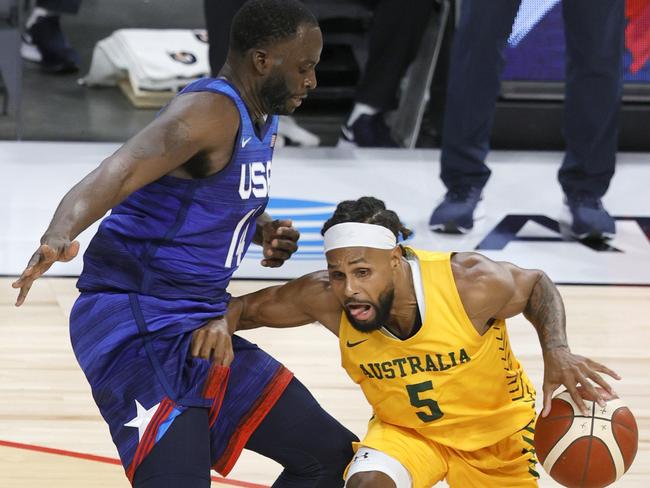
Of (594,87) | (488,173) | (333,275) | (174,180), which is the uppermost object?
(174,180)

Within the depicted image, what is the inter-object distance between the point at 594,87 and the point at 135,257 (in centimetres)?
377

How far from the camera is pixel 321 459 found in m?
3.77

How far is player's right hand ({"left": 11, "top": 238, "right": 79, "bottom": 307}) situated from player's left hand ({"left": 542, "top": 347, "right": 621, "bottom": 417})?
145 centimetres

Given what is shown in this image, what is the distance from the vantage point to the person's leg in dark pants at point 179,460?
333 cm

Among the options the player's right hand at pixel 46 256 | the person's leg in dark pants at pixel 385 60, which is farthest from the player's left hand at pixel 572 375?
the person's leg in dark pants at pixel 385 60

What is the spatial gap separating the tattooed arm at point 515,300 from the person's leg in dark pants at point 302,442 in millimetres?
540

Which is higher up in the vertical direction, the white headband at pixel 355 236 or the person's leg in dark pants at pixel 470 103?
the white headband at pixel 355 236

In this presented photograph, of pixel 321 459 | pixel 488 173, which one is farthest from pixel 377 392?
pixel 488 173

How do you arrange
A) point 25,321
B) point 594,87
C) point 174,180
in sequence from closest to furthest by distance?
point 174,180 → point 25,321 → point 594,87

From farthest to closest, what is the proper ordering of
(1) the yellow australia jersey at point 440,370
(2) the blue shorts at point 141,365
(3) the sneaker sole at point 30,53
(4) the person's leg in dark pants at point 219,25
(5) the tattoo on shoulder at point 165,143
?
(3) the sneaker sole at point 30,53
(4) the person's leg in dark pants at point 219,25
(1) the yellow australia jersey at point 440,370
(2) the blue shorts at point 141,365
(5) the tattoo on shoulder at point 165,143

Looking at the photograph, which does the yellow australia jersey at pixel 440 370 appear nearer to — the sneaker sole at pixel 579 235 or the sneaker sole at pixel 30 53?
the sneaker sole at pixel 579 235

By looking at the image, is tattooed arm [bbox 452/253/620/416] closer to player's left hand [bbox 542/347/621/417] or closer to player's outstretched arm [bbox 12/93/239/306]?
player's left hand [bbox 542/347/621/417]

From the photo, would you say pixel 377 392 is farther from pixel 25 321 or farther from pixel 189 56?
pixel 189 56

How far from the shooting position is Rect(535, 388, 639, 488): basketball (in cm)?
377
